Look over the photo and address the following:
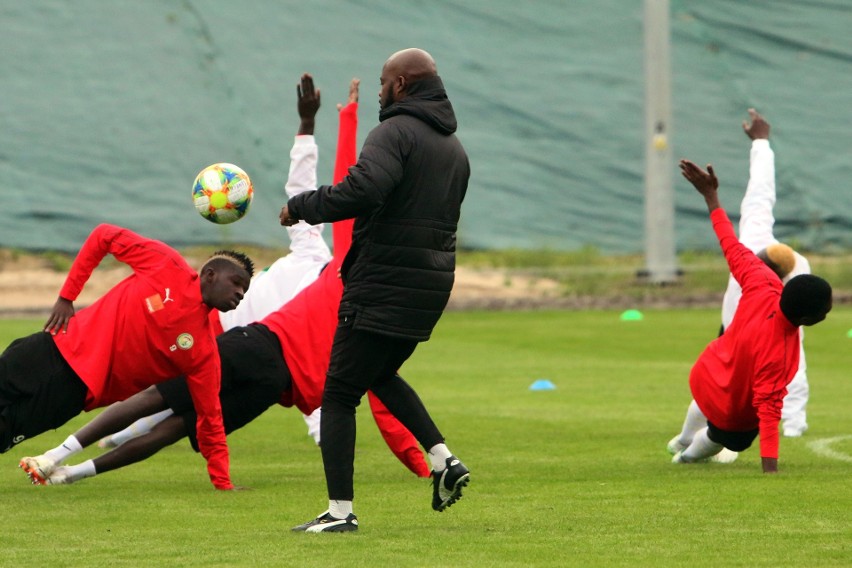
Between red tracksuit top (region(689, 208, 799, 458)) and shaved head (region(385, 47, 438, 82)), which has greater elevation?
shaved head (region(385, 47, 438, 82))

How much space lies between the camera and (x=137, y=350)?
28.1 feet

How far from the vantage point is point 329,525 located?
7094mm

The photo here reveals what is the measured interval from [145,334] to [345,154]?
146 cm

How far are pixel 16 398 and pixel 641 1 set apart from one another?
30090 mm

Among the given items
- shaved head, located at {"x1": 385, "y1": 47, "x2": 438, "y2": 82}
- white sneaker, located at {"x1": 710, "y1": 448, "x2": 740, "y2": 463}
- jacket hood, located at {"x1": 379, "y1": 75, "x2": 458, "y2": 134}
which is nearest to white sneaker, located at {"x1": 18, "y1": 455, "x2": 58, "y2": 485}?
jacket hood, located at {"x1": 379, "y1": 75, "x2": 458, "y2": 134}

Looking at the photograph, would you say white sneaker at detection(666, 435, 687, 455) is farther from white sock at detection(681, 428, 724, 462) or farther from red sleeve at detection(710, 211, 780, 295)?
red sleeve at detection(710, 211, 780, 295)

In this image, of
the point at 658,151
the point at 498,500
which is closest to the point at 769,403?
the point at 498,500

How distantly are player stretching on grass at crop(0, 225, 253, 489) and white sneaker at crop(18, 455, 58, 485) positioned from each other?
23mm

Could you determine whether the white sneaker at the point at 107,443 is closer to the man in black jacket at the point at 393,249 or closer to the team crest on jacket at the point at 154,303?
the team crest on jacket at the point at 154,303

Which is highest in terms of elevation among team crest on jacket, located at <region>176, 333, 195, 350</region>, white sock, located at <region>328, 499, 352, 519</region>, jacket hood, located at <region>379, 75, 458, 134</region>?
jacket hood, located at <region>379, 75, 458, 134</region>

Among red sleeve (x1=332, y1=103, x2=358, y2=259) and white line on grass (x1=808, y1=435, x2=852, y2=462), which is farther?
white line on grass (x1=808, y1=435, x2=852, y2=462)

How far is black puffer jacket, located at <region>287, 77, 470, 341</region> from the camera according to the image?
22.8 ft

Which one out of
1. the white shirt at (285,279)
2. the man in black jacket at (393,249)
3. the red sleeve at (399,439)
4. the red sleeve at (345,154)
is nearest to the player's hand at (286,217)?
the man in black jacket at (393,249)

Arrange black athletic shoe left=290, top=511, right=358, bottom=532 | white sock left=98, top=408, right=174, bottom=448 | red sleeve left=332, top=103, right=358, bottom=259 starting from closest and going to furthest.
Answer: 1. black athletic shoe left=290, top=511, right=358, bottom=532
2. red sleeve left=332, top=103, right=358, bottom=259
3. white sock left=98, top=408, right=174, bottom=448
